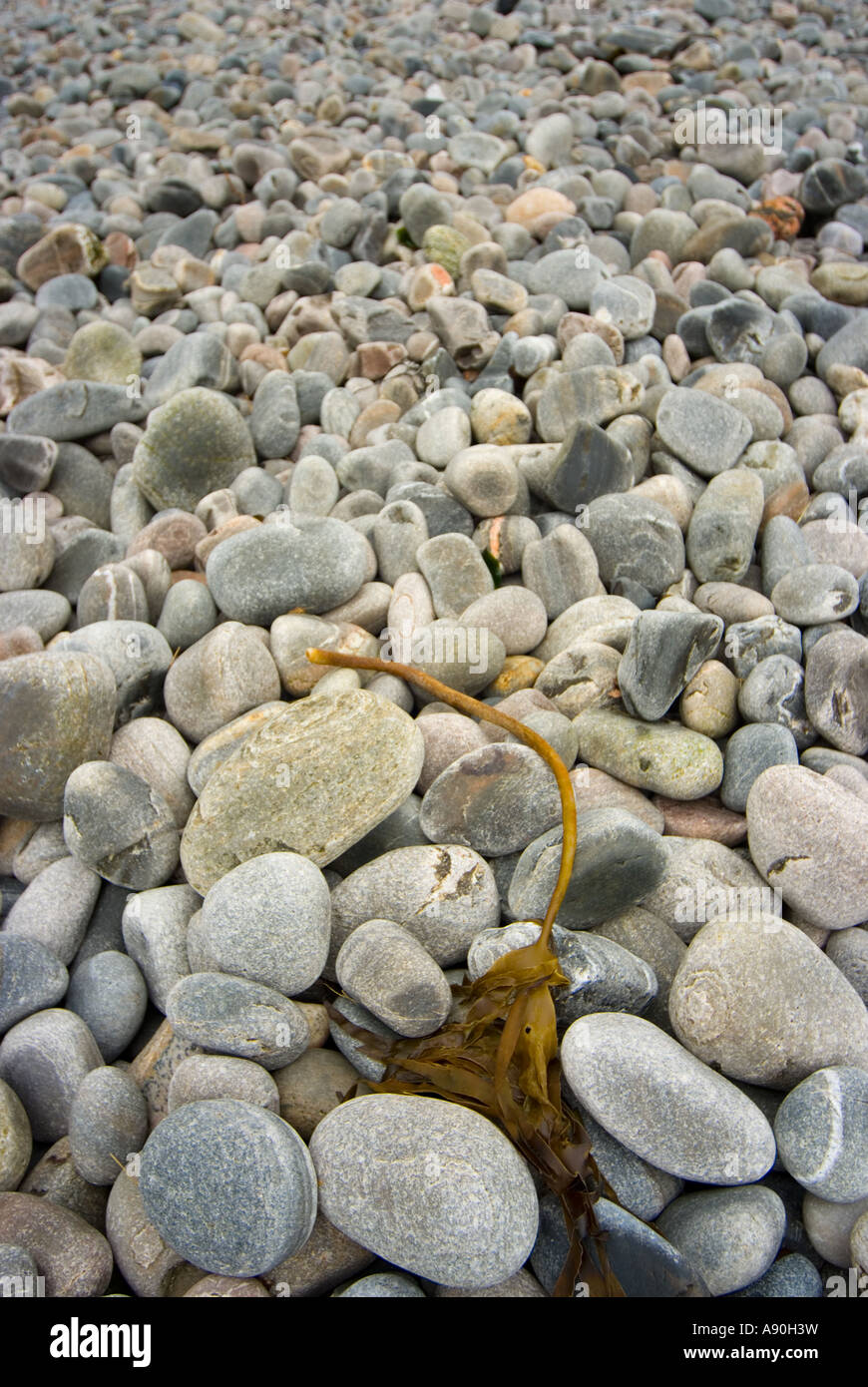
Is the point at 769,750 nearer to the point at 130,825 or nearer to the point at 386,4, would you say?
the point at 130,825

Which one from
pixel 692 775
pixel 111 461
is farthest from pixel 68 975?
pixel 111 461

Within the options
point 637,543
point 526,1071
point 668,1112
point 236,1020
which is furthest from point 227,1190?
point 637,543

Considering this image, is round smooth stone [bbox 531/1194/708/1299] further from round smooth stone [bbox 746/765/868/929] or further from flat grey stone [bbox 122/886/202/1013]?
flat grey stone [bbox 122/886/202/1013]

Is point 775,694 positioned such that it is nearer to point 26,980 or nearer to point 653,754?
point 653,754

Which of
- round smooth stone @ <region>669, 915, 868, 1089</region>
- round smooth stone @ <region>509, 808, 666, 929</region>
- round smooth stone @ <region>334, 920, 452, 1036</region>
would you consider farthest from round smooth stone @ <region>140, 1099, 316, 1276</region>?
round smooth stone @ <region>669, 915, 868, 1089</region>

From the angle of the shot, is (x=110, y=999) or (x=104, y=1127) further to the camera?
(x=110, y=999)

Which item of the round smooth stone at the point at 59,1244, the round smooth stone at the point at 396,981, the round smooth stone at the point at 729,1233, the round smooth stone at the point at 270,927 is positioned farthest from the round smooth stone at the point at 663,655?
the round smooth stone at the point at 59,1244

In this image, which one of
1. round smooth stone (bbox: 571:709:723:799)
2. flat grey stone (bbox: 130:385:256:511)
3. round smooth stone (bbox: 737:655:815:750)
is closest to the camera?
round smooth stone (bbox: 571:709:723:799)
